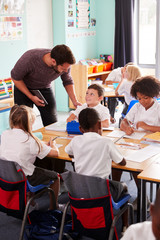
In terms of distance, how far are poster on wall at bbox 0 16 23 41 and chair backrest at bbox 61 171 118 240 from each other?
4.18 meters

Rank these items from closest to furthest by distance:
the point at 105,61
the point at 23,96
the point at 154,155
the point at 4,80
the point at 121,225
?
the point at 154,155
the point at 121,225
the point at 23,96
the point at 4,80
the point at 105,61

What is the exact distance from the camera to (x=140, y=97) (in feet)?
10.6

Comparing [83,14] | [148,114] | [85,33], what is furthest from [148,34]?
[148,114]

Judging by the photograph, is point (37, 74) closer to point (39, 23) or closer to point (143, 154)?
point (143, 154)

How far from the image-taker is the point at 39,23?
21.7ft

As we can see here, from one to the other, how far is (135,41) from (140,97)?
477 cm

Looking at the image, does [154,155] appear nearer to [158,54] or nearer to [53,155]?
[53,155]

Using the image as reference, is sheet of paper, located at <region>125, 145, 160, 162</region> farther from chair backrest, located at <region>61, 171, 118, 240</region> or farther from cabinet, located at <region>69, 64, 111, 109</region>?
cabinet, located at <region>69, 64, 111, 109</region>

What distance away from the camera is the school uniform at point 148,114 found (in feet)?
10.8

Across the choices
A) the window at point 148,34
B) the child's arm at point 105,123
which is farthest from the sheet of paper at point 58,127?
the window at point 148,34

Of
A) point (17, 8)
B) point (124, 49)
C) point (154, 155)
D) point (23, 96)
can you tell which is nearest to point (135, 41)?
point (124, 49)

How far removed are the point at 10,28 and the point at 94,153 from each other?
13.8 ft

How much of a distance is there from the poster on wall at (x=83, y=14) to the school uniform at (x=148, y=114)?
14.2 ft

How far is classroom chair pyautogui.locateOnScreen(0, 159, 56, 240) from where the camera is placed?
2.46m
